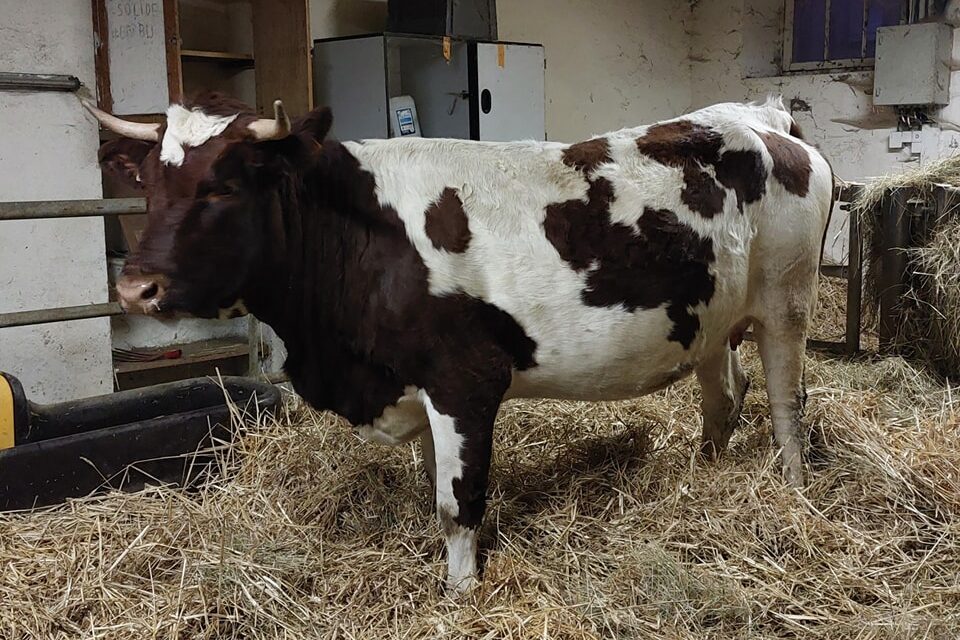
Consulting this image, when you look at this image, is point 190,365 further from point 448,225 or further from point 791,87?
point 791,87

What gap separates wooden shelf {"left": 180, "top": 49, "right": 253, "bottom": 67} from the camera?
16.4 feet

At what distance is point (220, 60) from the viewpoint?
543 cm

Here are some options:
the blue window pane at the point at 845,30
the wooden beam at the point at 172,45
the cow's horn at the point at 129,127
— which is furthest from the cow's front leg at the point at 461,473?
the blue window pane at the point at 845,30

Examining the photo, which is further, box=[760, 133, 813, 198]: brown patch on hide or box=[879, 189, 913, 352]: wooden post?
box=[879, 189, 913, 352]: wooden post

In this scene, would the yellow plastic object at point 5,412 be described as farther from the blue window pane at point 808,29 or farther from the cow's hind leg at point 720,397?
the blue window pane at point 808,29

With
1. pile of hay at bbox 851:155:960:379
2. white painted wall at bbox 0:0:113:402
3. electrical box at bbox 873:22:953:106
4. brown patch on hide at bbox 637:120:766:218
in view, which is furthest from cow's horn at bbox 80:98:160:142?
electrical box at bbox 873:22:953:106

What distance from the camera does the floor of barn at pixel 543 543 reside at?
267 centimetres

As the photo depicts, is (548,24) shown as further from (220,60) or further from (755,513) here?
(755,513)

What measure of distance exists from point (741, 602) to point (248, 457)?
188cm

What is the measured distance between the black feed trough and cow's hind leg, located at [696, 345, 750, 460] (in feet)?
5.72

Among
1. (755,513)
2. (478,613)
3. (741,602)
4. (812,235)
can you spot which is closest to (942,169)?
(812,235)

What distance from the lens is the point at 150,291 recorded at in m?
2.54

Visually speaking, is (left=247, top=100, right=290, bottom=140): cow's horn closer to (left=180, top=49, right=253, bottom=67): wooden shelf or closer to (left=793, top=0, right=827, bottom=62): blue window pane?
(left=180, top=49, right=253, bottom=67): wooden shelf

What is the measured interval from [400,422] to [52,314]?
64.3 inches
